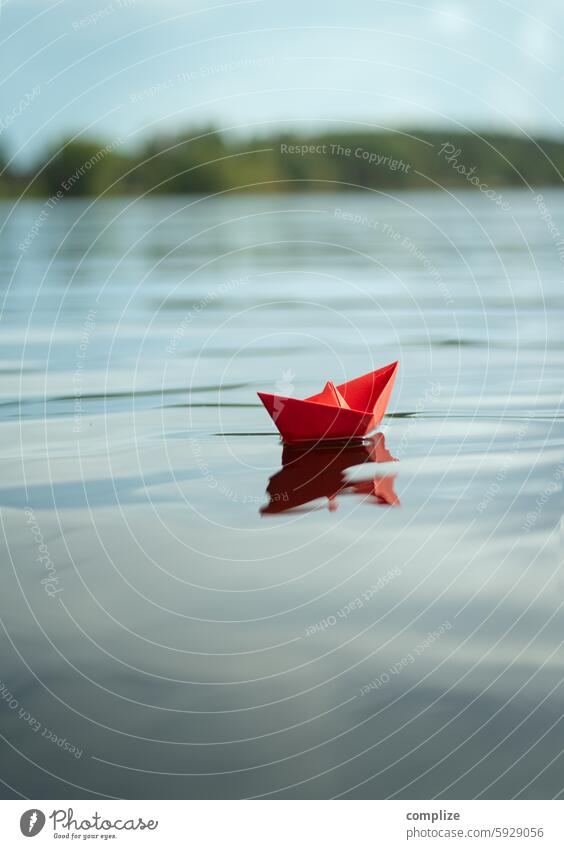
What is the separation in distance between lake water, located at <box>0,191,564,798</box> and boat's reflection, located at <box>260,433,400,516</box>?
0.02 metres

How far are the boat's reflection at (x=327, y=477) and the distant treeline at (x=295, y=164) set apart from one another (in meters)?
44.5

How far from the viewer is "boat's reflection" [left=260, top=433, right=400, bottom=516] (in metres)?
6.73

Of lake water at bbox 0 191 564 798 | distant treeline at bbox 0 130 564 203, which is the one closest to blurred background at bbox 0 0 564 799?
lake water at bbox 0 191 564 798

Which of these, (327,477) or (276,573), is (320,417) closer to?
(327,477)

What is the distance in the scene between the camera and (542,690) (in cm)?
432

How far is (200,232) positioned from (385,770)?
29287mm

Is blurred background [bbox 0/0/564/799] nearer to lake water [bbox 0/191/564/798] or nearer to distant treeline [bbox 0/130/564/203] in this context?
lake water [bbox 0/191/564/798]

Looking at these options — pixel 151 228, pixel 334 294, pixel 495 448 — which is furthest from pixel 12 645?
pixel 151 228

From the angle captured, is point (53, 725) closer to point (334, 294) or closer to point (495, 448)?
point (495, 448)
